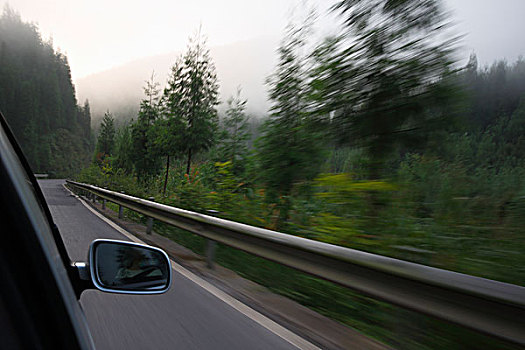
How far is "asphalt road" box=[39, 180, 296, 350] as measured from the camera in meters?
3.06

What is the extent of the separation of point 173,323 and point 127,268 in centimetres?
189

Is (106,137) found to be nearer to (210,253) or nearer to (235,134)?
(235,134)

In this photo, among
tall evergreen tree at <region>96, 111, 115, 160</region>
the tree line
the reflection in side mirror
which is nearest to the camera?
the reflection in side mirror

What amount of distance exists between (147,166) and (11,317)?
21.2m

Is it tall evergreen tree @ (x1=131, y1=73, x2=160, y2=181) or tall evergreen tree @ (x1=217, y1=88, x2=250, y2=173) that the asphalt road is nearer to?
tall evergreen tree @ (x1=217, y1=88, x2=250, y2=173)

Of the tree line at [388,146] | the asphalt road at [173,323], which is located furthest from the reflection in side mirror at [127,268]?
the tree line at [388,146]

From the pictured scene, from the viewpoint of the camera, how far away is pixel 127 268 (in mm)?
1779

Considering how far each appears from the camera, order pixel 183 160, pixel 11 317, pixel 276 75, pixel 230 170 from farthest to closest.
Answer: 1. pixel 183 160
2. pixel 230 170
3. pixel 276 75
4. pixel 11 317

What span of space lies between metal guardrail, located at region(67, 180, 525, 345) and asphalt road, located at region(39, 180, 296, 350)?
750 millimetres

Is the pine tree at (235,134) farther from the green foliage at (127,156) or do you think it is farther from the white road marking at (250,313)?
the green foliage at (127,156)

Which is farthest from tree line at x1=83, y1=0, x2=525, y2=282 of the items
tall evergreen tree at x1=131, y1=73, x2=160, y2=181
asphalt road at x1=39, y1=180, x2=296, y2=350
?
tall evergreen tree at x1=131, y1=73, x2=160, y2=181

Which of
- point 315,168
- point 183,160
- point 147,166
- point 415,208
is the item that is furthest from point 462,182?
point 147,166

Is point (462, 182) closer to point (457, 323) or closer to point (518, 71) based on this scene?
point (518, 71)

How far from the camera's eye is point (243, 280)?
529cm
